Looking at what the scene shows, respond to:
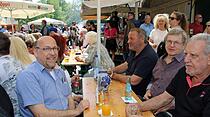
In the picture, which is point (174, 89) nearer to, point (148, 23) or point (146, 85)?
point (146, 85)

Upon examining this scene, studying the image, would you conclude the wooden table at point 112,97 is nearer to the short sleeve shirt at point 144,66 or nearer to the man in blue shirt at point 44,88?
the man in blue shirt at point 44,88

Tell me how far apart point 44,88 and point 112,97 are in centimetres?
75

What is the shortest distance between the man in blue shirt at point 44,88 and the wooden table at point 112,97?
4.1 inches

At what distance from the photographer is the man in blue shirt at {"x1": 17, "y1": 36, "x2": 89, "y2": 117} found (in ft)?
7.66

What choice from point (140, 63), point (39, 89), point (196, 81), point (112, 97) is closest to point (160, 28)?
point (140, 63)

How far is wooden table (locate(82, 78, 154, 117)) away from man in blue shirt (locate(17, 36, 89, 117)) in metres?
0.10

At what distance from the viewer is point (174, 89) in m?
2.57

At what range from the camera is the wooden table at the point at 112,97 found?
246 centimetres

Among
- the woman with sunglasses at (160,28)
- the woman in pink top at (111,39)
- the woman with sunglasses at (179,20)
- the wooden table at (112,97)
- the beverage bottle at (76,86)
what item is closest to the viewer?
the wooden table at (112,97)

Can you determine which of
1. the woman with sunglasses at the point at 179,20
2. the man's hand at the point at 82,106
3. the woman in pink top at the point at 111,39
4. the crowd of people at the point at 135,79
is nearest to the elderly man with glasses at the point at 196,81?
the crowd of people at the point at 135,79

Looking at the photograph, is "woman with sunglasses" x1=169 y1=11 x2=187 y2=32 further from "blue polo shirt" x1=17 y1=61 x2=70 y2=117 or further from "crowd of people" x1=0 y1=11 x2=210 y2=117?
"blue polo shirt" x1=17 y1=61 x2=70 y2=117

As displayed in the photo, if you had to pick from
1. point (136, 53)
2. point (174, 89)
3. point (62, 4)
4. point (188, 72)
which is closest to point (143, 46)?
point (136, 53)

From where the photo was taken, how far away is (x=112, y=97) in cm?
294

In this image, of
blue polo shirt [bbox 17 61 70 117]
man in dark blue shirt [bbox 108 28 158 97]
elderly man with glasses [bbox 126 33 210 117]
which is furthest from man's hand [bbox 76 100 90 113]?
man in dark blue shirt [bbox 108 28 158 97]
